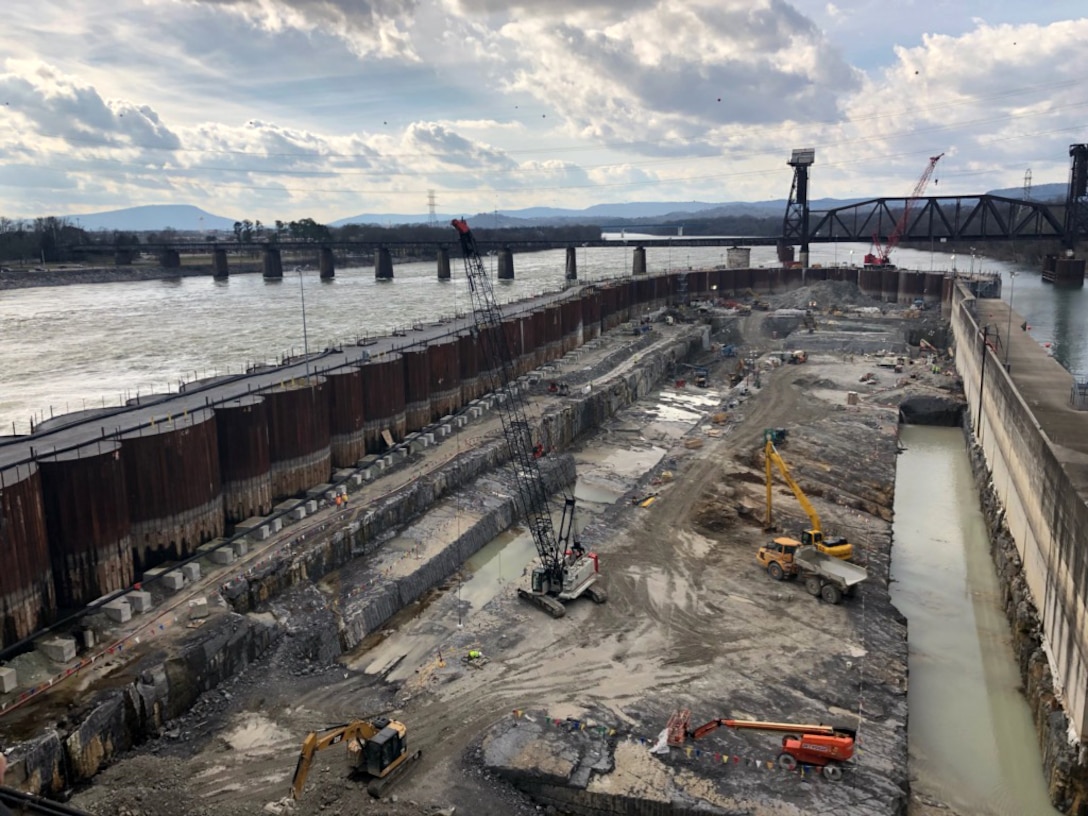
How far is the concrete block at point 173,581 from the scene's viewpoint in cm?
2114

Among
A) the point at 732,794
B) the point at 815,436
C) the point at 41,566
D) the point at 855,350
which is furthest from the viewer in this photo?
the point at 855,350

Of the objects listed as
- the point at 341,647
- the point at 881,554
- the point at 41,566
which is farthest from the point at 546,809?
the point at 881,554

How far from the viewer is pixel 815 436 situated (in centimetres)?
4034

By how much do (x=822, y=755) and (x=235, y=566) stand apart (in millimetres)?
15819

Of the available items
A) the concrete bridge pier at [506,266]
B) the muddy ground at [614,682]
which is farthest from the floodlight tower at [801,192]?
the muddy ground at [614,682]

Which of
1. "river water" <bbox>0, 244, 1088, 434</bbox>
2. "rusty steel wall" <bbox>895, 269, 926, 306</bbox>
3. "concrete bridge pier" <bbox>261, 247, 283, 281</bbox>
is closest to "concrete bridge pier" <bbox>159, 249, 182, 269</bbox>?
"river water" <bbox>0, 244, 1088, 434</bbox>

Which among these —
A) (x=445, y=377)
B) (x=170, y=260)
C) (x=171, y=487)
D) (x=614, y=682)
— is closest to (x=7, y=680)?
(x=171, y=487)

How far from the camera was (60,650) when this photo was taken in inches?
695

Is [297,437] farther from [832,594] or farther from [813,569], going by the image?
[832,594]

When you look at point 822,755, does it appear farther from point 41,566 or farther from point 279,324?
point 279,324

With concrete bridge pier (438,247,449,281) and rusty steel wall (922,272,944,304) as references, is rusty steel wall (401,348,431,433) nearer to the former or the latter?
rusty steel wall (922,272,944,304)

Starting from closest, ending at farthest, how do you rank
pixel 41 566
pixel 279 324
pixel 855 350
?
A: pixel 41 566 < pixel 855 350 < pixel 279 324

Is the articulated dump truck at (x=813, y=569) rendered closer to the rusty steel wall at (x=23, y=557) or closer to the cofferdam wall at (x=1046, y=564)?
the cofferdam wall at (x=1046, y=564)

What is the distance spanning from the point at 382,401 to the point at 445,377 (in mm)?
6532
